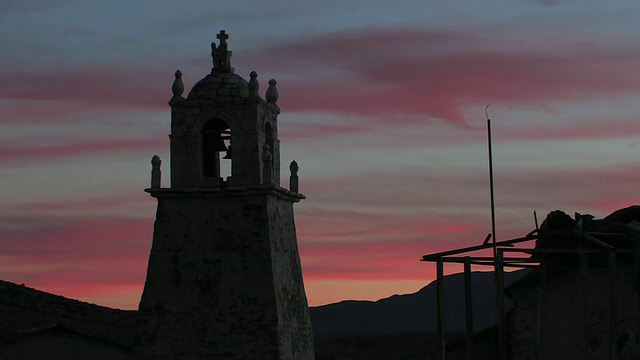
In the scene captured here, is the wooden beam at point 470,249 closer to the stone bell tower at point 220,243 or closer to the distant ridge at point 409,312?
the stone bell tower at point 220,243

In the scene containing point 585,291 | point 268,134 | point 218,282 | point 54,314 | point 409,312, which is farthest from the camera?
point 409,312

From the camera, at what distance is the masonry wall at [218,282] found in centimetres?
3256

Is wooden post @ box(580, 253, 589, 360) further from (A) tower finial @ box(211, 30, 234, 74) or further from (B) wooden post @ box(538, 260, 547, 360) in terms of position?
(A) tower finial @ box(211, 30, 234, 74)

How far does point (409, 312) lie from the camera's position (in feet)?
495

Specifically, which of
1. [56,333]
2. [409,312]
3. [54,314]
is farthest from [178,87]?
[409,312]

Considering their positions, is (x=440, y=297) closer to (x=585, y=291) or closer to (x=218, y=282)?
(x=585, y=291)

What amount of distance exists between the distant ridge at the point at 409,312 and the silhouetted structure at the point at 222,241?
97929mm

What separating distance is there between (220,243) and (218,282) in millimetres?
878

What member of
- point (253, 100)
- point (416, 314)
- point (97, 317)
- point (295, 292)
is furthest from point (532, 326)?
point (416, 314)

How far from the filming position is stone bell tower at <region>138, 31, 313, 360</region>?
3262cm

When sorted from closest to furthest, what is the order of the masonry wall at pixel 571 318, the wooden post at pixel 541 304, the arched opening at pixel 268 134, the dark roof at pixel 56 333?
the masonry wall at pixel 571 318 < the wooden post at pixel 541 304 < the arched opening at pixel 268 134 < the dark roof at pixel 56 333

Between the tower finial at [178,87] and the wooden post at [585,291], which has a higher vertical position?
the tower finial at [178,87]

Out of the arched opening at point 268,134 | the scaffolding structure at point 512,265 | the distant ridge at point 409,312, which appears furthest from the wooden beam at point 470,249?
the distant ridge at point 409,312

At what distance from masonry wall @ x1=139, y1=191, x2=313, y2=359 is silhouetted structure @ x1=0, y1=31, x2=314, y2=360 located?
0.07ft
